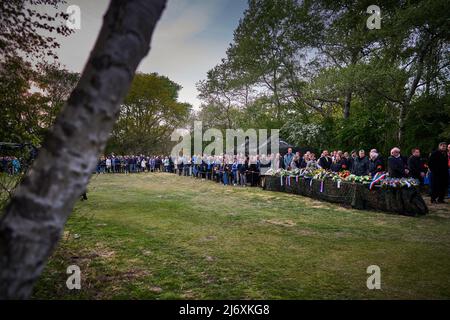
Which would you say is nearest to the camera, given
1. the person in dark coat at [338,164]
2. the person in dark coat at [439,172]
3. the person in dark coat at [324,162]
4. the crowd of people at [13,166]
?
the crowd of people at [13,166]

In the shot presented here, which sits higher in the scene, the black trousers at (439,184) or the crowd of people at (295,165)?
the crowd of people at (295,165)

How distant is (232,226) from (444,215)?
638 cm

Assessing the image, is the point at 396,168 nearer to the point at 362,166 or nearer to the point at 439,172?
the point at 362,166

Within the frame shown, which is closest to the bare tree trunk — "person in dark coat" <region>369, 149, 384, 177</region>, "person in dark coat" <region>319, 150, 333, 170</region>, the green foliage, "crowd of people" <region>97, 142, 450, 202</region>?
"crowd of people" <region>97, 142, 450, 202</region>

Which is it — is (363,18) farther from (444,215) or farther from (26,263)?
(26,263)

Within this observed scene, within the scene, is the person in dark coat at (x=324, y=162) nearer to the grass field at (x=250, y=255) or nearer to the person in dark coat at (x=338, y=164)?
the person in dark coat at (x=338, y=164)

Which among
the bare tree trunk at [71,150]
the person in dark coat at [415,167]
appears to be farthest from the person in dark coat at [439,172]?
the bare tree trunk at [71,150]

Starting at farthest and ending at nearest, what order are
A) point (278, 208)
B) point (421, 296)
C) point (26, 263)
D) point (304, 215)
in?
point (278, 208) < point (304, 215) < point (421, 296) < point (26, 263)

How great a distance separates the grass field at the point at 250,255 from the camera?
3566 millimetres

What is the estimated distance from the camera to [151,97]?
4034cm

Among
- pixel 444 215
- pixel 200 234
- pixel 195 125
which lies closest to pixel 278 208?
pixel 200 234

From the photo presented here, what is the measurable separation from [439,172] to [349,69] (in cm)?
682

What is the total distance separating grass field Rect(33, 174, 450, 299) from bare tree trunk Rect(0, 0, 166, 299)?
7.74 feet
